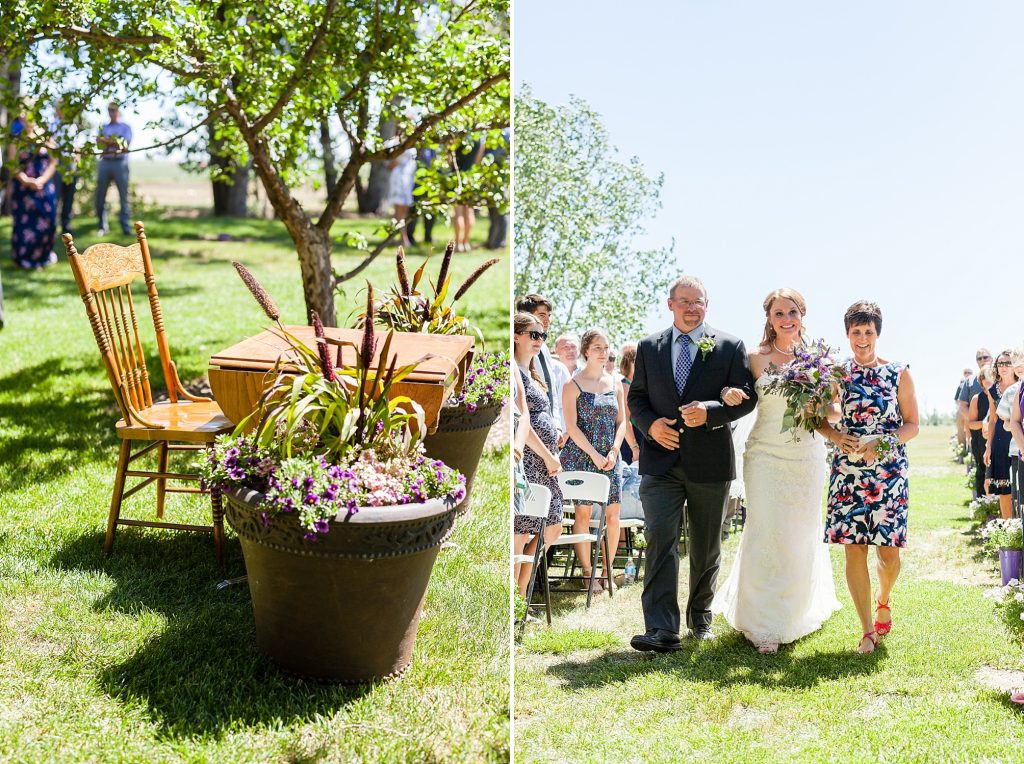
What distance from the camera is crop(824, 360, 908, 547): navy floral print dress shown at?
430cm

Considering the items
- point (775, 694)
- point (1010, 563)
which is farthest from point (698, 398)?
point (1010, 563)

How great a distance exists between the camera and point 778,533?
4.45m

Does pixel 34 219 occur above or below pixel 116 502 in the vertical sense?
above

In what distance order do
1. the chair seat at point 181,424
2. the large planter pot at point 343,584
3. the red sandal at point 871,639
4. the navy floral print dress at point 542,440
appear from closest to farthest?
1. the large planter pot at point 343,584
2. the red sandal at point 871,639
3. the chair seat at point 181,424
4. the navy floral print dress at point 542,440

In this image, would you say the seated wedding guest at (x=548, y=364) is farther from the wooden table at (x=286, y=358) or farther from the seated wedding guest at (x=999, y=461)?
the seated wedding guest at (x=999, y=461)

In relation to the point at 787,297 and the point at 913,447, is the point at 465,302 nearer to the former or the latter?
the point at 913,447

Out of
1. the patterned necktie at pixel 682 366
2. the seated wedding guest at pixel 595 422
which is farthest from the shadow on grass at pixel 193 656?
the seated wedding guest at pixel 595 422

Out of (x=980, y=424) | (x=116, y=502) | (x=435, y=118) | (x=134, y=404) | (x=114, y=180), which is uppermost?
(x=114, y=180)

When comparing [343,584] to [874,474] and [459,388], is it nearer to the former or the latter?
[459,388]

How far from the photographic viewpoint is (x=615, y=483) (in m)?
5.94

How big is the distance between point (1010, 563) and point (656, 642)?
2.27 m

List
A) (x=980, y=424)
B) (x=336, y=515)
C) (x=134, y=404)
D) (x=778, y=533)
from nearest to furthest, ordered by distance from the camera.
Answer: (x=336, y=515), (x=778, y=533), (x=134, y=404), (x=980, y=424)

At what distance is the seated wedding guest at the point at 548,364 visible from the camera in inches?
193

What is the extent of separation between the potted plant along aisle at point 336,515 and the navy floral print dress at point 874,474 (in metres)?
1.89
